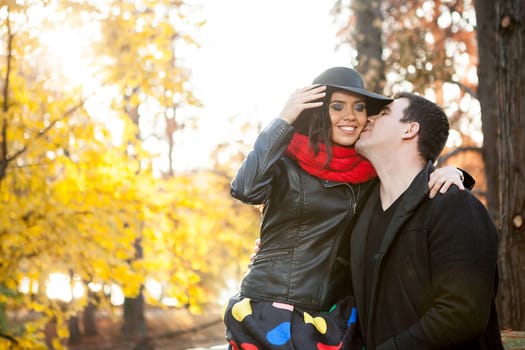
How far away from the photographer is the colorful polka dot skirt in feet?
8.77

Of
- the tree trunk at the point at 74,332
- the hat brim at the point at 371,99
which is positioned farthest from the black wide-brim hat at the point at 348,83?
the tree trunk at the point at 74,332

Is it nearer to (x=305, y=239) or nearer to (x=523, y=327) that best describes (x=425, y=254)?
(x=305, y=239)

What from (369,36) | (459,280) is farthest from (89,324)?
(459,280)

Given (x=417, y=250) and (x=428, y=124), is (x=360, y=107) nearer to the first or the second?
(x=428, y=124)

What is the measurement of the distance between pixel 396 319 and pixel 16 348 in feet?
14.5

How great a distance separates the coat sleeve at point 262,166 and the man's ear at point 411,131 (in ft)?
1.84

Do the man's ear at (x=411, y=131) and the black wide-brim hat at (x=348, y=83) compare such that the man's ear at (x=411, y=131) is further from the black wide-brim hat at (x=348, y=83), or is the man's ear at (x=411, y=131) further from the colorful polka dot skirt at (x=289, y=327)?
the colorful polka dot skirt at (x=289, y=327)

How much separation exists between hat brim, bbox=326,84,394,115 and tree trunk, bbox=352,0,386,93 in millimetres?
6245

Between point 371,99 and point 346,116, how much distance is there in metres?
0.15

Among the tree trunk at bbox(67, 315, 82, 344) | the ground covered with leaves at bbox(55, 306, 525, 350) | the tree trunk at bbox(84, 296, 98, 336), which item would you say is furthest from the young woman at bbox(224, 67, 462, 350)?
the tree trunk at bbox(84, 296, 98, 336)

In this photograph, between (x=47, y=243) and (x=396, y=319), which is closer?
(x=396, y=319)

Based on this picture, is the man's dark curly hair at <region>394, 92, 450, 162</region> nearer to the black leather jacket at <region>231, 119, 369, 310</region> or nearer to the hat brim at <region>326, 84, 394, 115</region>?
A: the hat brim at <region>326, 84, 394, 115</region>

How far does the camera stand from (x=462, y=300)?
7.64 feet

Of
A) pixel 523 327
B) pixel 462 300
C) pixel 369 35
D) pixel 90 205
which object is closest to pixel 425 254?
pixel 462 300
